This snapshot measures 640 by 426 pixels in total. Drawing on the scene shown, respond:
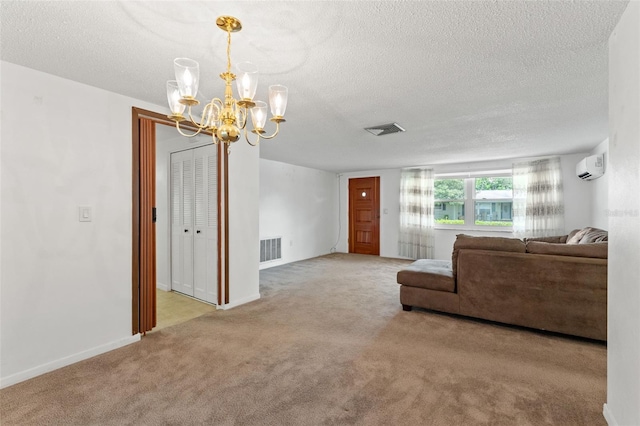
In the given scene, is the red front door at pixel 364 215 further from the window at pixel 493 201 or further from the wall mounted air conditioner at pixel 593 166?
the wall mounted air conditioner at pixel 593 166

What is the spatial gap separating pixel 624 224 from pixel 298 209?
5481mm

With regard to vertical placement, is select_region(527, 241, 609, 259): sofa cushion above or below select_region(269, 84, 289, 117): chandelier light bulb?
below

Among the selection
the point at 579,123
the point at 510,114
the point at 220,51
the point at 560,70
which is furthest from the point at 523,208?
the point at 220,51

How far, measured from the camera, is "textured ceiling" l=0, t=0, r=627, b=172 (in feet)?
4.69

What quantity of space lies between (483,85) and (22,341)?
3800 millimetres

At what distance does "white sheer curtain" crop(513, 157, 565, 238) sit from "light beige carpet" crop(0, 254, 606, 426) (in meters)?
3.33

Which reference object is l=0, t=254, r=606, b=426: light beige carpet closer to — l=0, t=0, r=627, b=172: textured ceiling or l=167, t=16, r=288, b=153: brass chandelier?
l=167, t=16, r=288, b=153: brass chandelier

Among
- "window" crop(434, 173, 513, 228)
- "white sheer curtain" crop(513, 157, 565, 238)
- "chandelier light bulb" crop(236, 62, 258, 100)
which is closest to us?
"chandelier light bulb" crop(236, 62, 258, 100)

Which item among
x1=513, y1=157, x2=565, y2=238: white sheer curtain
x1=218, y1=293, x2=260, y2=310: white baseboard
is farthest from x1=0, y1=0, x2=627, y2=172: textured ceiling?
x1=513, y1=157, x2=565, y2=238: white sheer curtain

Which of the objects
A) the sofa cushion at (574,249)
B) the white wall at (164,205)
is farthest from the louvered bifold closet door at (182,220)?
the sofa cushion at (574,249)

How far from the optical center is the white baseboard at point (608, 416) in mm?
1499

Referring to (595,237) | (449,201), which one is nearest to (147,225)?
(595,237)

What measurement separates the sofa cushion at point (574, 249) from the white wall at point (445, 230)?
314cm

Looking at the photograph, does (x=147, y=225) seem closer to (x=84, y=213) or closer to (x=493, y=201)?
(x=84, y=213)
